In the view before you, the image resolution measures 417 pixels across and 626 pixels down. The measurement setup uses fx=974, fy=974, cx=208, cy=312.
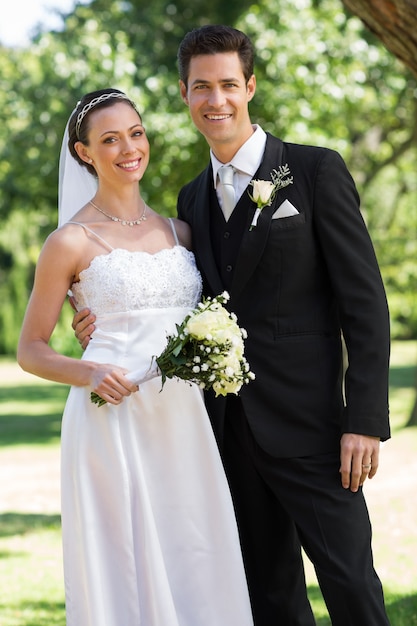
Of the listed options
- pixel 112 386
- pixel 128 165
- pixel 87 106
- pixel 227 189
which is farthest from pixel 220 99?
pixel 112 386

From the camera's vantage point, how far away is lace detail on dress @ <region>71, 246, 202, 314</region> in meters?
3.60

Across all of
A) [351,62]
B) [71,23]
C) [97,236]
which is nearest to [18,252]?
[71,23]

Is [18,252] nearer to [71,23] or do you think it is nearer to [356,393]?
[71,23]

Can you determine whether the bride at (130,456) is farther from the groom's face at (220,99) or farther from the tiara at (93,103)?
the groom's face at (220,99)

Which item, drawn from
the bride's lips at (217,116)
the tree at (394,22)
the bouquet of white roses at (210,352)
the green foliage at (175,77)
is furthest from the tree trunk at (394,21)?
the green foliage at (175,77)

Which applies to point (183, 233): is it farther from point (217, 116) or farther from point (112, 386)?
point (112, 386)

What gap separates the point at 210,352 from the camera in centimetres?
319

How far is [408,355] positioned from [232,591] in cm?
2788

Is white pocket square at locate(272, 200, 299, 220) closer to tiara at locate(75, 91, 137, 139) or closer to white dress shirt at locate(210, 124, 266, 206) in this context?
white dress shirt at locate(210, 124, 266, 206)

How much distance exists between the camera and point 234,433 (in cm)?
362

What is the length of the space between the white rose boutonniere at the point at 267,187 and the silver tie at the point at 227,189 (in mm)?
101

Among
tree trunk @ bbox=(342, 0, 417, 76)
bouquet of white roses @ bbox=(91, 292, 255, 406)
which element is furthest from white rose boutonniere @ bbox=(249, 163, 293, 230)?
tree trunk @ bbox=(342, 0, 417, 76)

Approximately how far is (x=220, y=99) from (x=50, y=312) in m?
1.00

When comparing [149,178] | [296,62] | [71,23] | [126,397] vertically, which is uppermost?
[71,23]
